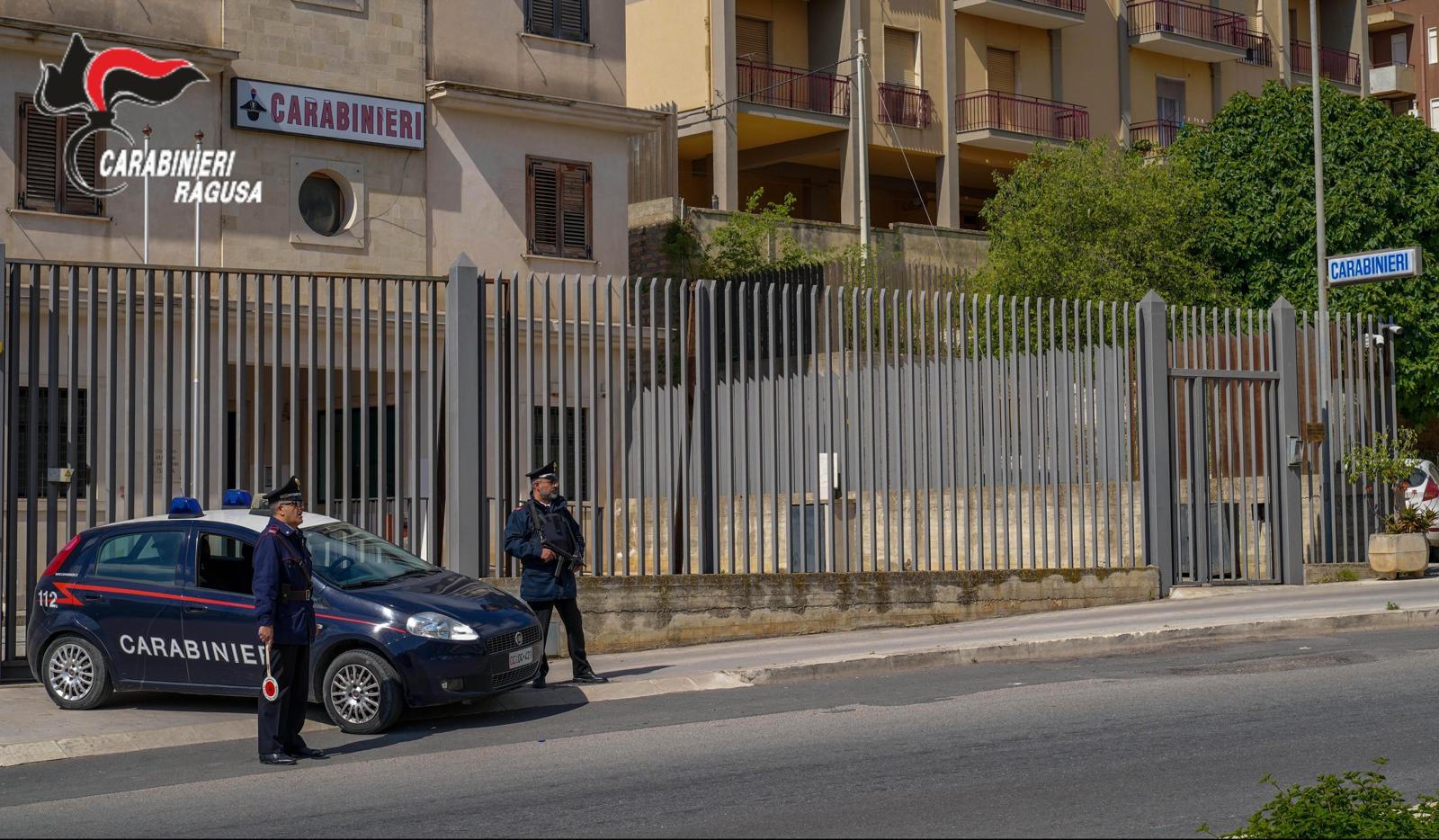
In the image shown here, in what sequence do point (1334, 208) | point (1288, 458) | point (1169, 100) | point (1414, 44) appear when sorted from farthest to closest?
point (1414, 44) → point (1169, 100) → point (1334, 208) → point (1288, 458)

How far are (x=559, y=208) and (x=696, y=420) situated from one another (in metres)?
11.9

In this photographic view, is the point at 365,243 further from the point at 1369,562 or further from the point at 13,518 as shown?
the point at 1369,562

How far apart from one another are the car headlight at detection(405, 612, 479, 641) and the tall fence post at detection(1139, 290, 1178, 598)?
9217mm

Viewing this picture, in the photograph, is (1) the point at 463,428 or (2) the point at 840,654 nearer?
(2) the point at 840,654

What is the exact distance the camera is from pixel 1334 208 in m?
32.7

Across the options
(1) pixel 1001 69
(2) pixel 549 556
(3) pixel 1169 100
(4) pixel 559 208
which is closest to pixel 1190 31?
(3) pixel 1169 100

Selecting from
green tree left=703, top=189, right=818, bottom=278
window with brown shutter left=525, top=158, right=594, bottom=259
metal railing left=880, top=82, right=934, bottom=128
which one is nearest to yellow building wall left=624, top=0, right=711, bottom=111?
metal railing left=880, top=82, right=934, bottom=128

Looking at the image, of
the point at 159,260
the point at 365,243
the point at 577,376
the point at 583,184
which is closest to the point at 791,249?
the point at 583,184

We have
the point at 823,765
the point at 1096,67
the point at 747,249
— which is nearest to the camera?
the point at 823,765

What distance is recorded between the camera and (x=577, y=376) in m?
14.8

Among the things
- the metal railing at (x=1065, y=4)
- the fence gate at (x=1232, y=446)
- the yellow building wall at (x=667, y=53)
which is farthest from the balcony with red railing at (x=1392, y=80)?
the fence gate at (x=1232, y=446)

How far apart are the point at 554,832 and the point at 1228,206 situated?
29600 mm

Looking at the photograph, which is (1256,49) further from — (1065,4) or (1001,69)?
(1001,69)

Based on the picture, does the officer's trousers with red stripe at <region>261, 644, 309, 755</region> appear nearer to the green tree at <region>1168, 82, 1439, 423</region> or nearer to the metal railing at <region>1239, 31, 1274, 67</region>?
the green tree at <region>1168, 82, 1439, 423</region>
